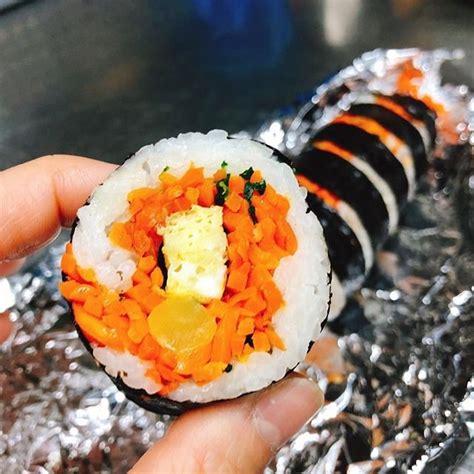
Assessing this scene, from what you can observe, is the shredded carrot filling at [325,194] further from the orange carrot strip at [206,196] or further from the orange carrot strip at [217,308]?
the orange carrot strip at [217,308]

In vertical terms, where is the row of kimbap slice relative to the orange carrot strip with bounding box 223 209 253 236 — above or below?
below

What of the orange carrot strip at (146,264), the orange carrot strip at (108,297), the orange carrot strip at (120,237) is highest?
the orange carrot strip at (120,237)

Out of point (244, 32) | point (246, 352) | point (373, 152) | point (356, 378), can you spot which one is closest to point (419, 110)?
point (373, 152)

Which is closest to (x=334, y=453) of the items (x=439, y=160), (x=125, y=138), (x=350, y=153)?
(x=350, y=153)

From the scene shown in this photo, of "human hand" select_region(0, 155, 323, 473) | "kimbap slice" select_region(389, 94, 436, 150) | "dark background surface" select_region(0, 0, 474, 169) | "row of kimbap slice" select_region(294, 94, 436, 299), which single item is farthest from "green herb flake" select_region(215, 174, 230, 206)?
"dark background surface" select_region(0, 0, 474, 169)

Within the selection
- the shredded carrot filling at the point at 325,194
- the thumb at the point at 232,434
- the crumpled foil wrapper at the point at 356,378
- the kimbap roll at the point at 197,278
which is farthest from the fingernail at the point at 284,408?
the shredded carrot filling at the point at 325,194

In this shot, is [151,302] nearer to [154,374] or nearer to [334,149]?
[154,374]

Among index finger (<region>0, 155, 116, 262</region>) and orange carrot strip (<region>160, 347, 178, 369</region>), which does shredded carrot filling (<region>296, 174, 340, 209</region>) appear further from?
orange carrot strip (<region>160, 347, 178, 369</region>)
